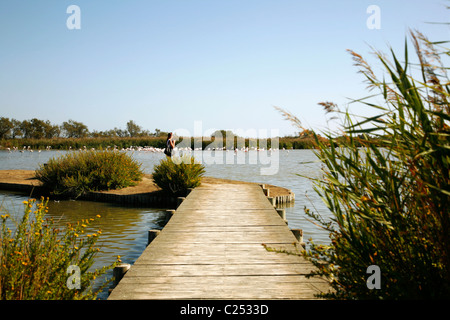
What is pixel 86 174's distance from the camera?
14.3 meters

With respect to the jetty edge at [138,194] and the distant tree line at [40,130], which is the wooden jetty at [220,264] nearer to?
the jetty edge at [138,194]

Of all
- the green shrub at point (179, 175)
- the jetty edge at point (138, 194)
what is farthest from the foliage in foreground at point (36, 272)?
the green shrub at point (179, 175)

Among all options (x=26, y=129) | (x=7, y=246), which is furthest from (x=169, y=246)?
(x=26, y=129)

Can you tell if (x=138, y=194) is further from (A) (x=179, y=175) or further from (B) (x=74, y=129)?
(B) (x=74, y=129)

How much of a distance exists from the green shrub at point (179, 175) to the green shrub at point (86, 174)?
7.10ft

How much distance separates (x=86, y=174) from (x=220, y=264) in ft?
36.7

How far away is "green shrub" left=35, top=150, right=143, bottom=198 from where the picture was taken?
1376 cm

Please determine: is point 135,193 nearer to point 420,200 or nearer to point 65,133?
point 420,200

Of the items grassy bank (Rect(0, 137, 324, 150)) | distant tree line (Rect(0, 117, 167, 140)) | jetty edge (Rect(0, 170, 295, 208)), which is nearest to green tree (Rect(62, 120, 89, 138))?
distant tree line (Rect(0, 117, 167, 140))

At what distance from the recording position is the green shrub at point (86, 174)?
13.8m

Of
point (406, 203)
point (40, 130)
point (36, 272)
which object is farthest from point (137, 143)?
point (406, 203)

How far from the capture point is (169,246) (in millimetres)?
5105

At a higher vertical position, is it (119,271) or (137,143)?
(137,143)

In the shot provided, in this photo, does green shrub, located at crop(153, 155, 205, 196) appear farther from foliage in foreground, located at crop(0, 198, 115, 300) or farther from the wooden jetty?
foliage in foreground, located at crop(0, 198, 115, 300)
